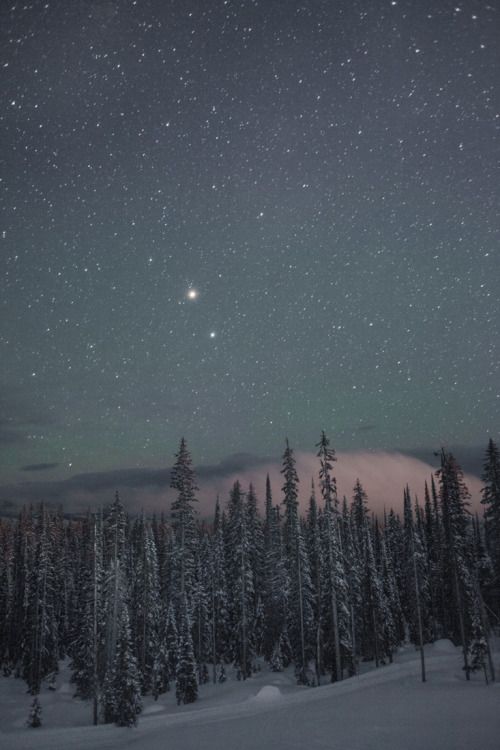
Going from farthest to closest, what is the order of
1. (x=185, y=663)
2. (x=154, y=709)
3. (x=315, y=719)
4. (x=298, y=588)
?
(x=298, y=588) → (x=185, y=663) → (x=154, y=709) → (x=315, y=719)

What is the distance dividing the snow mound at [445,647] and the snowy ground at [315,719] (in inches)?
170

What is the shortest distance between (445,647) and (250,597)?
62.6 ft

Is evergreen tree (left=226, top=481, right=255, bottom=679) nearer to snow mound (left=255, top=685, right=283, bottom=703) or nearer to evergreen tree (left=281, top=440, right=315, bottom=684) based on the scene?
evergreen tree (left=281, top=440, right=315, bottom=684)

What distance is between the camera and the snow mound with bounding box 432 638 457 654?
47031mm

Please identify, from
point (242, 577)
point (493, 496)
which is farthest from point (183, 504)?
point (493, 496)

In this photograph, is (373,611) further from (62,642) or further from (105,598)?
(62,642)

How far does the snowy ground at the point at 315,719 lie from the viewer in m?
21.0

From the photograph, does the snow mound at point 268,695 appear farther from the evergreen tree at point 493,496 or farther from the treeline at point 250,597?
the evergreen tree at point 493,496

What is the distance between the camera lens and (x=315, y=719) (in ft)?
84.8

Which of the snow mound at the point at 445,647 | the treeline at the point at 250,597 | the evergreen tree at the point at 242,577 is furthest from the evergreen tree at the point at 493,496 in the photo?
the evergreen tree at the point at 242,577

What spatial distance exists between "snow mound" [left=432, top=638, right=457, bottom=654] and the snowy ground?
431 centimetres

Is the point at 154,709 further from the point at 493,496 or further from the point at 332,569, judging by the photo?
the point at 493,496

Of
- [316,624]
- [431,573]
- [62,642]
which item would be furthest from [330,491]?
[62,642]

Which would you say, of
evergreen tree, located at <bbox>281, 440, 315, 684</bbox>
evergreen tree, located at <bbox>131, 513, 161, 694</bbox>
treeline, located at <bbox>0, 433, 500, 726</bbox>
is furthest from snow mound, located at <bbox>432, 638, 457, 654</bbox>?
evergreen tree, located at <bbox>131, 513, 161, 694</bbox>
